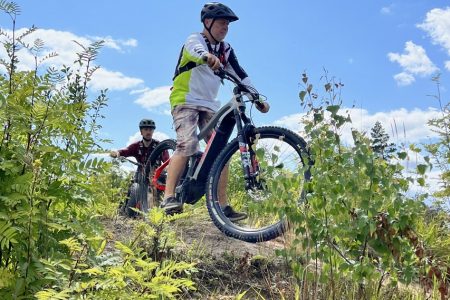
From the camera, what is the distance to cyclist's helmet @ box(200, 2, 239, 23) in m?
5.66

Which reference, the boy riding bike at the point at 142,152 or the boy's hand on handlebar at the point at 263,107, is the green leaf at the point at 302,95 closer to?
the boy's hand on handlebar at the point at 263,107

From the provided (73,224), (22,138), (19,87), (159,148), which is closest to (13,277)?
(73,224)

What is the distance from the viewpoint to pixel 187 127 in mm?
5730

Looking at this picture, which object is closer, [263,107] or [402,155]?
[402,155]

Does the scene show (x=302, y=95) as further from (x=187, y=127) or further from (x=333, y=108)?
(x=187, y=127)

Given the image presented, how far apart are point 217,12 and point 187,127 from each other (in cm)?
125

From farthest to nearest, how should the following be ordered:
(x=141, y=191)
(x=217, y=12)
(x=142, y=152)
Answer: (x=142, y=152) < (x=141, y=191) < (x=217, y=12)

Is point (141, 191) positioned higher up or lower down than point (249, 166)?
lower down

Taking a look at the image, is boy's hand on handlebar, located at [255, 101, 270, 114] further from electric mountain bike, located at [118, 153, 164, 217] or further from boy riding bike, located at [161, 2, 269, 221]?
electric mountain bike, located at [118, 153, 164, 217]

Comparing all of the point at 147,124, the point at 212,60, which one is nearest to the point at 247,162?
the point at 212,60

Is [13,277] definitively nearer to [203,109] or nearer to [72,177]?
[72,177]

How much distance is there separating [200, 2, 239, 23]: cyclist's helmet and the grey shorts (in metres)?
0.97

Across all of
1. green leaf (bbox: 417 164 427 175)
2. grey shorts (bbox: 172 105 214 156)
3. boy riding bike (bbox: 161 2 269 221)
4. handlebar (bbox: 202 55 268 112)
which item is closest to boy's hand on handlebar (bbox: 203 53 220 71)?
handlebar (bbox: 202 55 268 112)

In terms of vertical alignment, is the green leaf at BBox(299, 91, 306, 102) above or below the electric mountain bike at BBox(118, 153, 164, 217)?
above
